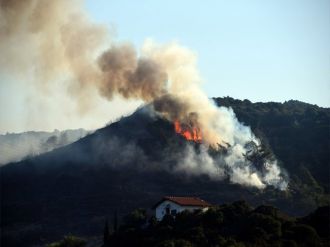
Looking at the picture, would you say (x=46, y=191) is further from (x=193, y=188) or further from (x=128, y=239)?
(x=128, y=239)

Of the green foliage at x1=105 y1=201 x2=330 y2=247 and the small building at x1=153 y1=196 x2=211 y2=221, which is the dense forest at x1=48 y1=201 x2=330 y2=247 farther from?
the small building at x1=153 y1=196 x2=211 y2=221

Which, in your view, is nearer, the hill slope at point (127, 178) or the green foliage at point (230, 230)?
the green foliage at point (230, 230)

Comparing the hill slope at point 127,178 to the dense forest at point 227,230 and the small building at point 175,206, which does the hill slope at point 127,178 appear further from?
the dense forest at point 227,230

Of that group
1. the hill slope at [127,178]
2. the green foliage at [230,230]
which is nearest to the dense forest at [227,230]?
the green foliage at [230,230]

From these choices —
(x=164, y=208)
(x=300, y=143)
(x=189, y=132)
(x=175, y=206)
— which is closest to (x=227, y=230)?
(x=175, y=206)

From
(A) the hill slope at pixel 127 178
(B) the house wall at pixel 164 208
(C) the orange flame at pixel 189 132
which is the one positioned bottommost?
(B) the house wall at pixel 164 208

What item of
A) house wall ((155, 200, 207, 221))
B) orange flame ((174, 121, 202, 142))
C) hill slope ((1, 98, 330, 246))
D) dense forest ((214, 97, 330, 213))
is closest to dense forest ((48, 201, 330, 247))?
house wall ((155, 200, 207, 221))

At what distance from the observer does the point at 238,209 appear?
8344 cm

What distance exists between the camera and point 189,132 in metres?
156

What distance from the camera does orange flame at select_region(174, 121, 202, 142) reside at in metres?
152

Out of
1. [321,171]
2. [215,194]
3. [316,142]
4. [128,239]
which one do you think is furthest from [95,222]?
[316,142]

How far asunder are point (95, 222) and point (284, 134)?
3045 inches

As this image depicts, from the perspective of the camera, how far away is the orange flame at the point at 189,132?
152m

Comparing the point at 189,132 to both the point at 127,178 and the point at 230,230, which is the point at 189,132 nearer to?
the point at 127,178
